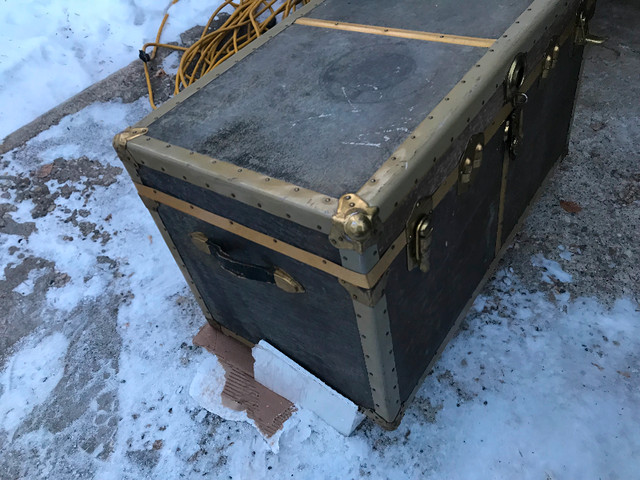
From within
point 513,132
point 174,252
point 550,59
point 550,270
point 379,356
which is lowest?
point 550,270

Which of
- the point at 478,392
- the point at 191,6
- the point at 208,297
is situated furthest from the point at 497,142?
the point at 191,6

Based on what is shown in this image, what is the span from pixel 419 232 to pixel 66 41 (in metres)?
3.53

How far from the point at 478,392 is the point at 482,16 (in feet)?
4.13

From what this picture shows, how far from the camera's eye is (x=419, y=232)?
3.96ft

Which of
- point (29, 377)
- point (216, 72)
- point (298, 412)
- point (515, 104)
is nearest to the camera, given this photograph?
point (515, 104)

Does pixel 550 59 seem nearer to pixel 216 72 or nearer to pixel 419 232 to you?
pixel 419 232

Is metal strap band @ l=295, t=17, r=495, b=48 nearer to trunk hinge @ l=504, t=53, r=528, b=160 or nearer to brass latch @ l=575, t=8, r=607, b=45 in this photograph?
trunk hinge @ l=504, t=53, r=528, b=160

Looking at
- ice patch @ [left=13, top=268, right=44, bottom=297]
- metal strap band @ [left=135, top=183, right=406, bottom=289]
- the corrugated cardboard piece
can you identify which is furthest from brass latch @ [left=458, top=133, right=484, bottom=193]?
ice patch @ [left=13, top=268, right=44, bottom=297]

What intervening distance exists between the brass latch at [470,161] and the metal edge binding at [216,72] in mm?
843

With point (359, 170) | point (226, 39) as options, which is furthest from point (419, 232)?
point (226, 39)

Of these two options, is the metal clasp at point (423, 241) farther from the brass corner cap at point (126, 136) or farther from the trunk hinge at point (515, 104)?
the brass corner cap at point (126, 136)

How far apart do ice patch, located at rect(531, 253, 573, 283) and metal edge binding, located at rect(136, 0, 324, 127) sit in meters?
1.37

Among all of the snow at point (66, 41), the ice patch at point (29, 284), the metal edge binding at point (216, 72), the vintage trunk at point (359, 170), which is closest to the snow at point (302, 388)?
the vintage trunk at point (359, 170)

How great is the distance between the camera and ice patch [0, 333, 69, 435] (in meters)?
1.90
